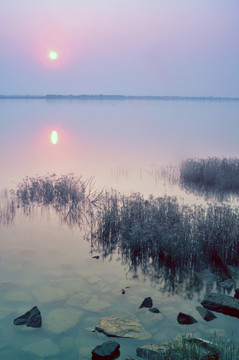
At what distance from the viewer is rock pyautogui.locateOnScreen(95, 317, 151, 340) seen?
679cm

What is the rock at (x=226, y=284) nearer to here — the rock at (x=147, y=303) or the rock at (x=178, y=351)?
the rock at (x=147, y=303)

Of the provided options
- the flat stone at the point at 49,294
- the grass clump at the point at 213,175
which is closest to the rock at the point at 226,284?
the flat stone at the point at 49,294

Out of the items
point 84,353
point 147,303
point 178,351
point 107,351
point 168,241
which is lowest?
point 84,353

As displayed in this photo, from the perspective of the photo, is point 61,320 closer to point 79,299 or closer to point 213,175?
point 79,299

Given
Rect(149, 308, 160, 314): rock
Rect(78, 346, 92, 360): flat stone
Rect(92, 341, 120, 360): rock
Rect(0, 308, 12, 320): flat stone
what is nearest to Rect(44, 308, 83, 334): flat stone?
Rect(78, 346, 92, 360): flat stone

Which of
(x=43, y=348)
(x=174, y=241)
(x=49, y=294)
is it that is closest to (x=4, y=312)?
(x=49, y=294)

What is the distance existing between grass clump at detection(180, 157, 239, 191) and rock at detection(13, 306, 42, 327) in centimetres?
1400

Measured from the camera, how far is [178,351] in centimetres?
558

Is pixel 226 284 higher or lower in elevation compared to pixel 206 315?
higher

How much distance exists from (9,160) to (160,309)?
23.6 meters

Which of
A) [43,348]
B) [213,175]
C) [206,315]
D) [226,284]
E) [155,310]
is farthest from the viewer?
[213,175]

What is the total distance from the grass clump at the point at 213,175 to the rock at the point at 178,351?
13.9 meters

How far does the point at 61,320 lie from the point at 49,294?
1.17m

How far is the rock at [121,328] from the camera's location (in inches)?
267
